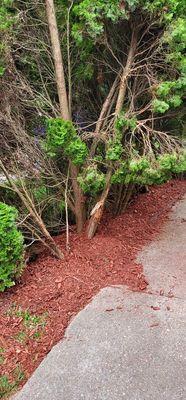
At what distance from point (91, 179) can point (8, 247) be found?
1.25 m

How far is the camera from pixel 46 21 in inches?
204

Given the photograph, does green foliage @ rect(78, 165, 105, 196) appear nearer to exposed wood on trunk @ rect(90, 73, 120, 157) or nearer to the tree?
the tree

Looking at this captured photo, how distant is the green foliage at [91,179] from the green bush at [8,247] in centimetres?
93

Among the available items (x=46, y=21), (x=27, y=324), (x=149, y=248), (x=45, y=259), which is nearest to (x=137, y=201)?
(x=149, y=248)

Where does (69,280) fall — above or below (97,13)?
below

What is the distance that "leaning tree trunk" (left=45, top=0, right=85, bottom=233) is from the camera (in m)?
4.90

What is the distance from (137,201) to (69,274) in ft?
9.85

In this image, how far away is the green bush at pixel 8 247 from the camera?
408 cm

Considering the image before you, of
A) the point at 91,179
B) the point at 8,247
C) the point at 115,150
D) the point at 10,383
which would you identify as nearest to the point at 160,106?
the point at 115,150

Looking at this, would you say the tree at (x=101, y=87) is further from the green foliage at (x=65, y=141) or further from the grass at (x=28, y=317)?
the grass at (x=28, y=317)

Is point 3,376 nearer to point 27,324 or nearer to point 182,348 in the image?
point 27,324

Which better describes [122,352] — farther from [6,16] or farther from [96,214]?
[6,16]

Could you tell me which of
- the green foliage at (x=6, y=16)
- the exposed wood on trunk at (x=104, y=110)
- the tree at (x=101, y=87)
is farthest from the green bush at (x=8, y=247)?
the green foliage at (x=6, y=16)

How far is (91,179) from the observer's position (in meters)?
4.66
